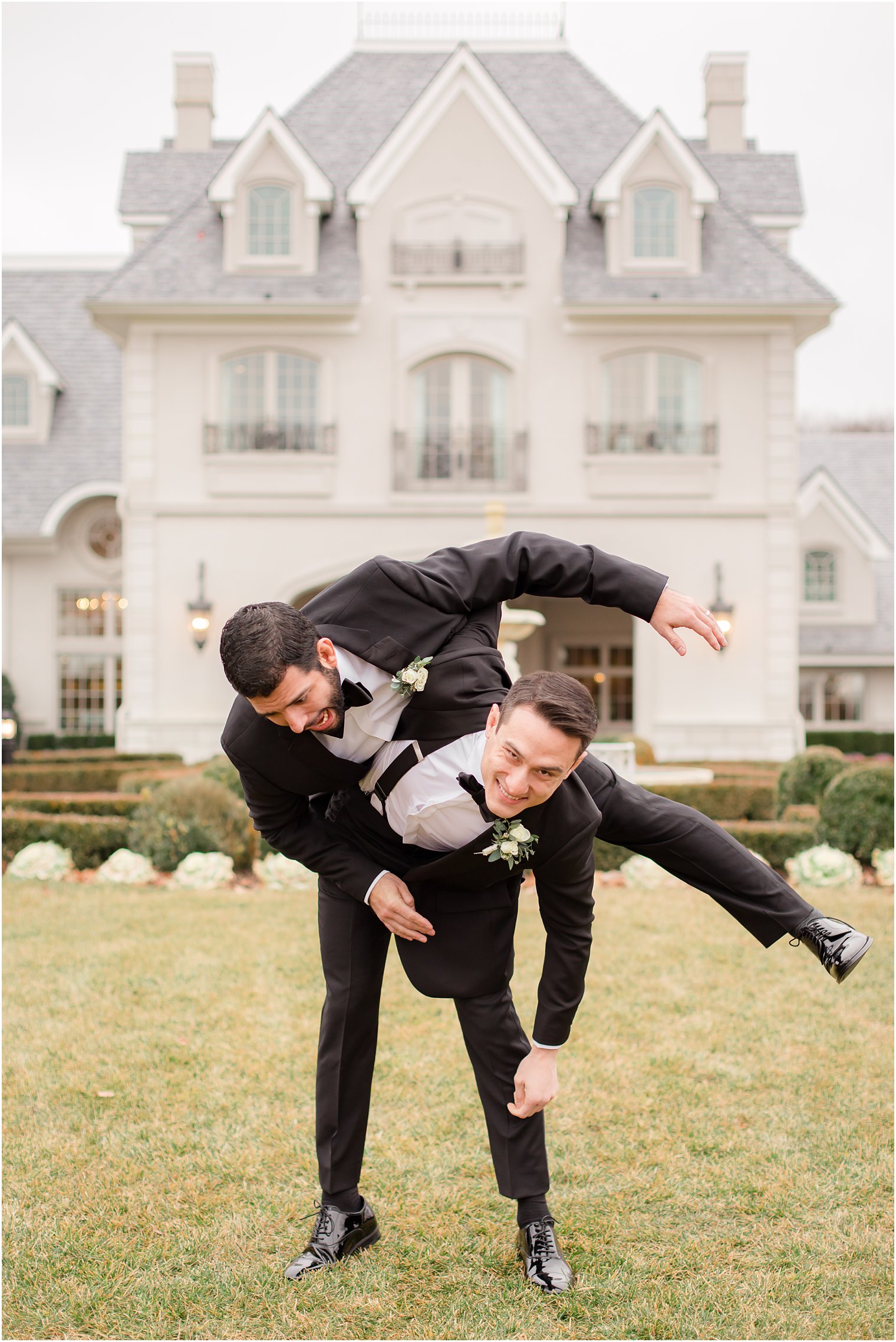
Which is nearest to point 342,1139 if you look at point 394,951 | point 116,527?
point 394,951

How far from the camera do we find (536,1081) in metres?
→ 2.95

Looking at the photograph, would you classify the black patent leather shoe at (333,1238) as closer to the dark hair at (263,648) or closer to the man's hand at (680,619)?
the dark hair at (263,648)

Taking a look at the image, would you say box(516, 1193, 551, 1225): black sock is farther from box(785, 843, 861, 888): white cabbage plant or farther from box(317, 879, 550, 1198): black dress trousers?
box(785, 843, 861, 888): white cabbage plant

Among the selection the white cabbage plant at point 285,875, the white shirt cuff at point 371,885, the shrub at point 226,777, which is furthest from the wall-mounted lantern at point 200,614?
the white shirt cuff at point 371,885

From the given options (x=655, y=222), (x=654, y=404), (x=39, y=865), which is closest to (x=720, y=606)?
(x=654, y=404)

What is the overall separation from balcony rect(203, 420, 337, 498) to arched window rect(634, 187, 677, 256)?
593cm

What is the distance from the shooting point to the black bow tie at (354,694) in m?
2.77

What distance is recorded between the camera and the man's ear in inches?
105

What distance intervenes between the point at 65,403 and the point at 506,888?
2049 centimetres

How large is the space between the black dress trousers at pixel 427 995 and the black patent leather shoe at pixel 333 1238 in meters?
0.10

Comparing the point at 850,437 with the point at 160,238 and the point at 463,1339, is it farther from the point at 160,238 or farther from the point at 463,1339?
the point at 463,1339

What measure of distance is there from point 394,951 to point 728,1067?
2.75 meters

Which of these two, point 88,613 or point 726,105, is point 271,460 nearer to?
point 88,613

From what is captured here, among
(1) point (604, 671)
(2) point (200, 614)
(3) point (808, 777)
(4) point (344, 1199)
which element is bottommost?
(4) point (344, 1199)
